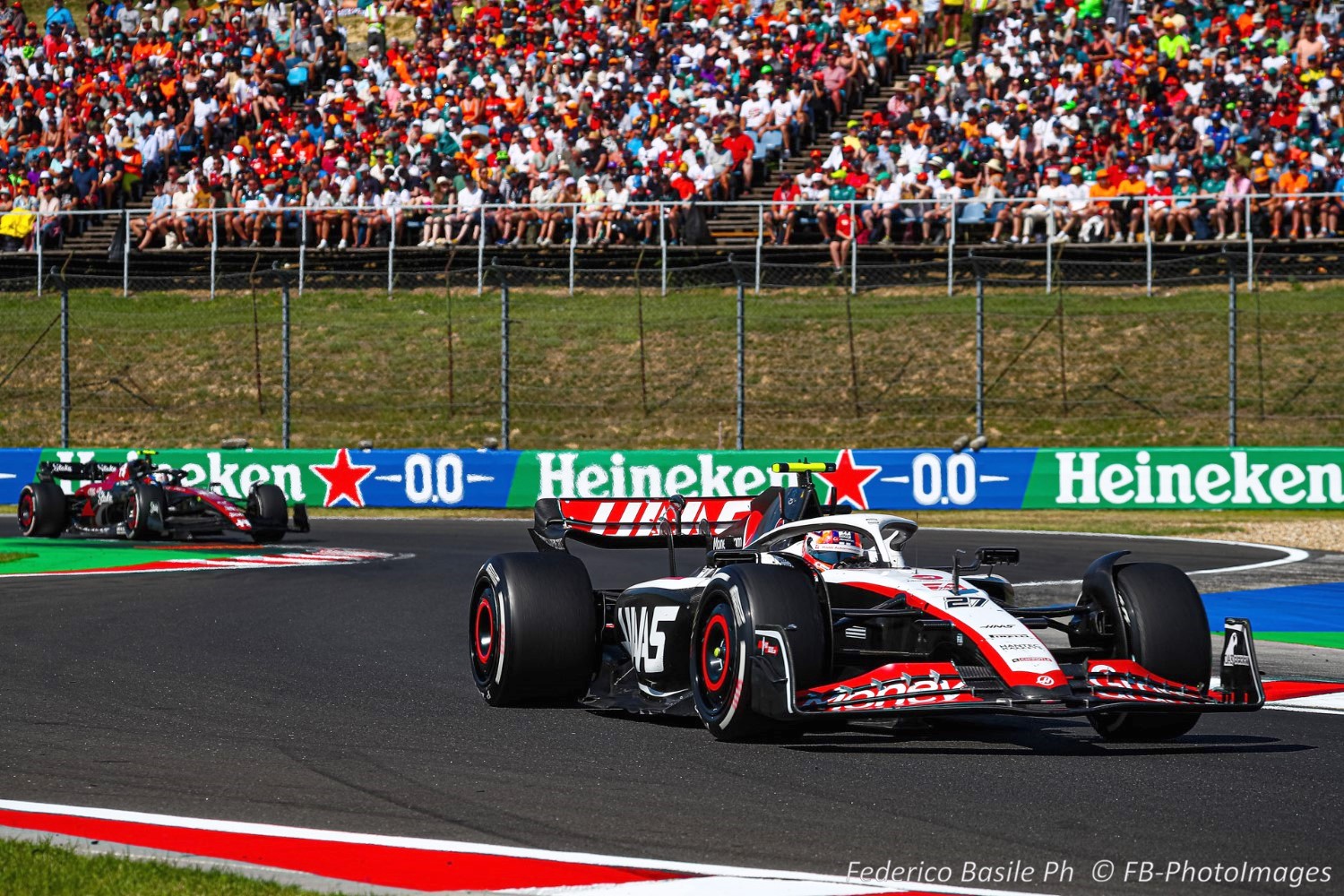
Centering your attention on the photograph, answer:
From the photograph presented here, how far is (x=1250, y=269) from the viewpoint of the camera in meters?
24.9

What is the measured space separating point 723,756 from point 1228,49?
22.1m

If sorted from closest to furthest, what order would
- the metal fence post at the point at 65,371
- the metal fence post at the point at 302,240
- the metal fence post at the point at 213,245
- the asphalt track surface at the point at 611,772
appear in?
the asphalt track surface at the point at 611,772 → the metal fence post at the point at 65,371 → the metal fence post at the point at 302,240 → the metal fence post at the point at 213,245

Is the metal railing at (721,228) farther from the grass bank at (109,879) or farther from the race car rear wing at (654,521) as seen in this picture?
the grass bank at (109,879)

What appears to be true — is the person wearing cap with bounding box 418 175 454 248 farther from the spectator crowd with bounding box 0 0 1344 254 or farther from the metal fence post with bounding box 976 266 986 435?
the metal fence post with bounding box 976 266 986 435

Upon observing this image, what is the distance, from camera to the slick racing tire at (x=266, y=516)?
61.2ft

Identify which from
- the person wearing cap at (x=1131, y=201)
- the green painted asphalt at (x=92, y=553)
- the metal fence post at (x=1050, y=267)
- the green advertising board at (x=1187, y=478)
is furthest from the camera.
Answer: the person wearing cap at (x=1131, y=201)

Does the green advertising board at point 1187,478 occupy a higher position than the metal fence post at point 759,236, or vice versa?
the metal fence post at point 759,236

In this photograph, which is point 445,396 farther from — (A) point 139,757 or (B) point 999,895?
(B) point 999,895

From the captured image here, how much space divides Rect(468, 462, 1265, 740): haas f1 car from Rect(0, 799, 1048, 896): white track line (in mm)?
1956

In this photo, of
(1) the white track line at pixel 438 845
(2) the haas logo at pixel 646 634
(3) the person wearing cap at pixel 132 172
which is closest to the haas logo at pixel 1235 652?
(2) the haas logo at pixel 646 634

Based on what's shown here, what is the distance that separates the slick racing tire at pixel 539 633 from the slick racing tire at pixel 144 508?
35.0 feet

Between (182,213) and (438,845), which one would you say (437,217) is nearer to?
(182,213)

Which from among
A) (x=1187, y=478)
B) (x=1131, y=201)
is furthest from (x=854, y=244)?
(x=1187, y=478)

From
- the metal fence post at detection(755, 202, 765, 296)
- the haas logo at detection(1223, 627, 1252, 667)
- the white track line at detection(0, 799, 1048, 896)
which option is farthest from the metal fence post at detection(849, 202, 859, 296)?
the white track line at detection(0, 799, 1048, 896)
